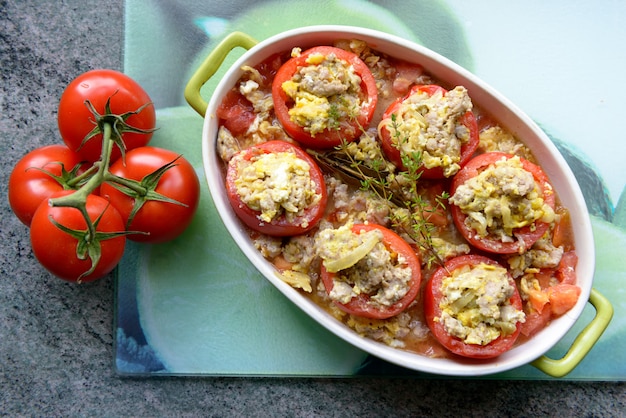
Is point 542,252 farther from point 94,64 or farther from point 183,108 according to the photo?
point 94,64

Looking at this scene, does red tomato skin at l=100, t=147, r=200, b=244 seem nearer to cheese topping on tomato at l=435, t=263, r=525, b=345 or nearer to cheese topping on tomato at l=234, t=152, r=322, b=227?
cheese topping on tomato at l=234, t=152, r=322, b=227

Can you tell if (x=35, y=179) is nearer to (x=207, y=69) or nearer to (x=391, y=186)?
(x=207, y=69)

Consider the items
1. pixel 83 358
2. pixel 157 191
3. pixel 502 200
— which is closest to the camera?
pixel 502 200

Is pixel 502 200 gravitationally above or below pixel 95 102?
above

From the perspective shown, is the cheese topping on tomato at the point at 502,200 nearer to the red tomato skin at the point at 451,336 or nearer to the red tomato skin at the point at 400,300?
the red tomato skin at the point at 451,336

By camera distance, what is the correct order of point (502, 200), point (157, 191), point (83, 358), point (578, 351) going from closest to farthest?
point (502, 200) → point (578, 351) → point (157, 191) → point (83, 358)

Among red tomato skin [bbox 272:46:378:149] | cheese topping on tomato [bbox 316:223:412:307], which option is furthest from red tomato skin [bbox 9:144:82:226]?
cheese topping on tomato [bbox 316:223:412:307]

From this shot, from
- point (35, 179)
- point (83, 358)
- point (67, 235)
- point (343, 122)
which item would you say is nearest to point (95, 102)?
point (35, 179)
